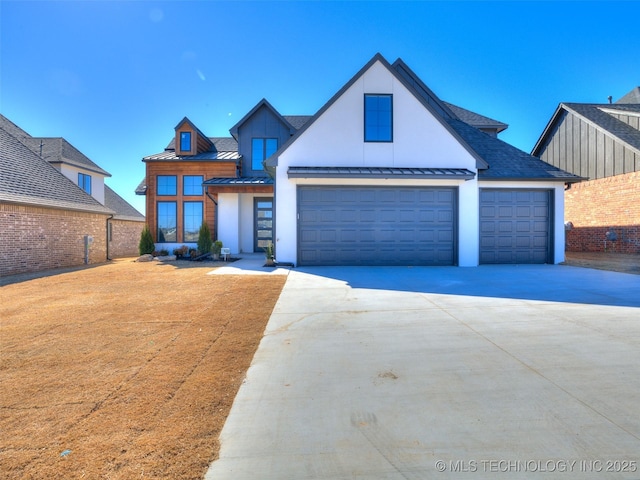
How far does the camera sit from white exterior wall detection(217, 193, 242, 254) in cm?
1429

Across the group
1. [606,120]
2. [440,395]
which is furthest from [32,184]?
[606,120]

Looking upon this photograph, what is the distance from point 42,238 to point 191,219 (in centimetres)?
602

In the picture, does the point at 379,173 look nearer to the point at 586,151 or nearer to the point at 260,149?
the point at 260,149

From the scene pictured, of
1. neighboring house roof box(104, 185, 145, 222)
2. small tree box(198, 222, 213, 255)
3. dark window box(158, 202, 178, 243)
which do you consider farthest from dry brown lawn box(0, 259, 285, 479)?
neighboring house roof box(104, 185, 145, 222)

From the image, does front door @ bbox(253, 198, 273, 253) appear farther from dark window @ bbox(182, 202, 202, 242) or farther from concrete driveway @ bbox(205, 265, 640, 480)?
concrete driveway @ bbox(205, 265, 640, 480)

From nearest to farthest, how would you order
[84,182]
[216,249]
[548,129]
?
[216,249], [548,129], [84,182]

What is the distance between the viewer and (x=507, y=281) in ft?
24.3

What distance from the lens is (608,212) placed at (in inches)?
594

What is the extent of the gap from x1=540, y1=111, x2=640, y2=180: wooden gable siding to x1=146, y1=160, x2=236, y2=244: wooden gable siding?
62.7 ft

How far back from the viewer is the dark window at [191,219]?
15562 mm

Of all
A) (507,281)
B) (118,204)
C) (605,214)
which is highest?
(118,204)

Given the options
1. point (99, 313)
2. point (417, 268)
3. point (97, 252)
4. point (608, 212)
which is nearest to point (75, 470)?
point (99, 313)

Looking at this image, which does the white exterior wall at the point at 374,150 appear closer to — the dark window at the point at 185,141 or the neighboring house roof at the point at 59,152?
the dark window at the point at 185,141

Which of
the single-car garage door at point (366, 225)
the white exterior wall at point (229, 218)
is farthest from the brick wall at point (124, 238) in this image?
the single-car garage door at point (366, 225)
